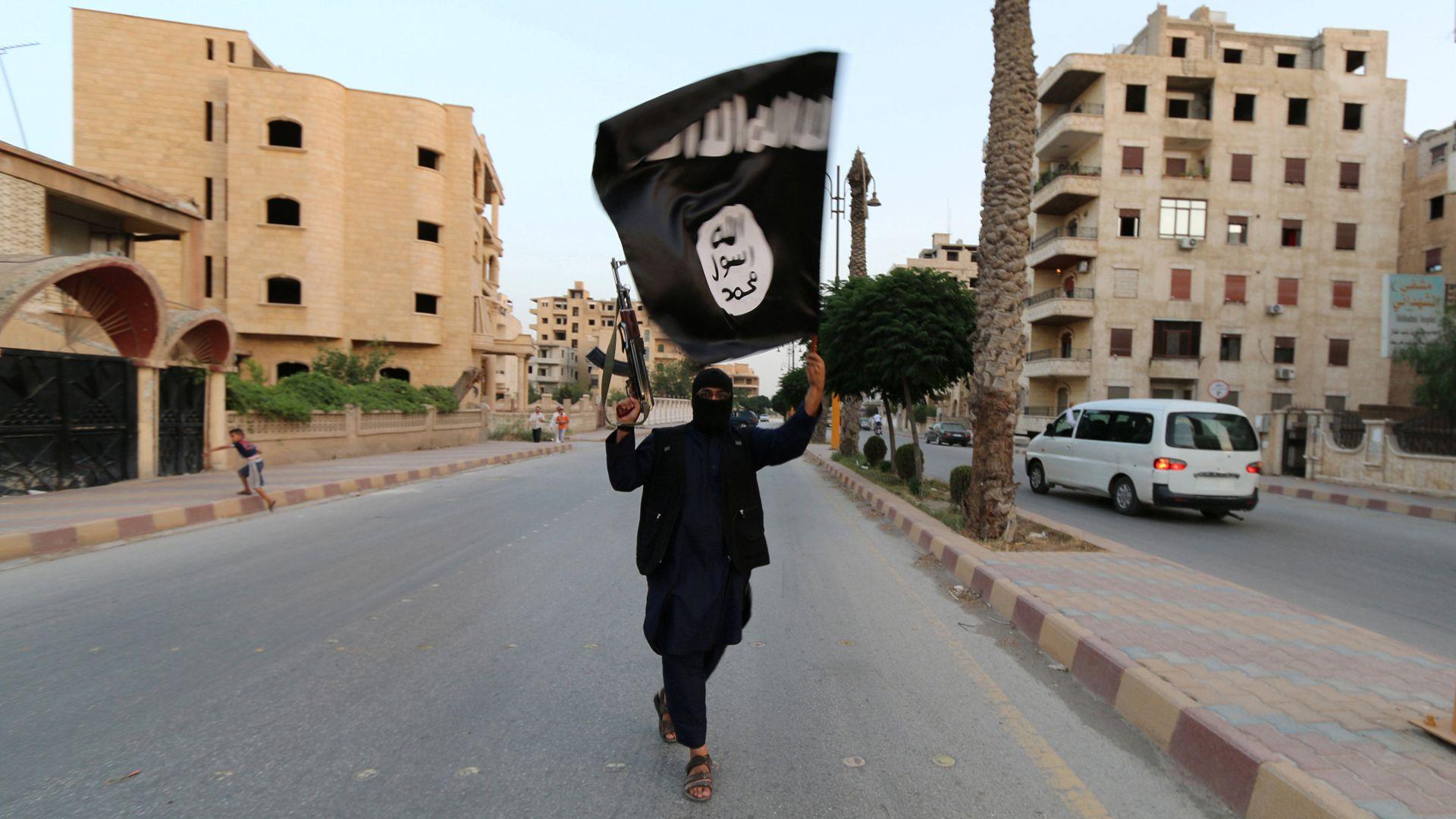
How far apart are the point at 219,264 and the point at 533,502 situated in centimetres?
2964

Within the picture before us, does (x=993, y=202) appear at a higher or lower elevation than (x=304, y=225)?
lower

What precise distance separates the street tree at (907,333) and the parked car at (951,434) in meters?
24.9

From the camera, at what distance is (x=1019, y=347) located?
8867 millimetres

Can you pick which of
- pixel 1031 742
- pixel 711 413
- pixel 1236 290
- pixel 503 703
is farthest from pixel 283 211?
pixel 1236 290

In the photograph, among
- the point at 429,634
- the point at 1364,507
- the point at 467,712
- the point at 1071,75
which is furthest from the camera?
the point at 1071,75

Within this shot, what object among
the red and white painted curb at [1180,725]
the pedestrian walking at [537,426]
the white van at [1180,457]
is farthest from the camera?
the pedestrian walking at [537,426]

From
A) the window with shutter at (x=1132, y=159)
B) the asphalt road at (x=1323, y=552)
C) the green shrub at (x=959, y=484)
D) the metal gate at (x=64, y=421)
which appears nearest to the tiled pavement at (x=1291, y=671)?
the asphalt road at (x=1323, y=552)

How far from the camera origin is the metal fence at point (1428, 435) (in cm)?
1662

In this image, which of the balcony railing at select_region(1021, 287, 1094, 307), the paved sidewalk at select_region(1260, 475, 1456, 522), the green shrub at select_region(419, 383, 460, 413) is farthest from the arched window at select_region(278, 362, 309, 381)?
the paved sidewalk at select_region(1260, 475, 1456, 522)

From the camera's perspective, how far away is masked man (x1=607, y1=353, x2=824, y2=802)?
3041 millimetres

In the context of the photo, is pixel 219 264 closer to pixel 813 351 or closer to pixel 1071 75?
pixel 813 351

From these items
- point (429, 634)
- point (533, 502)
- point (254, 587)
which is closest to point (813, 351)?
point (429, 634)

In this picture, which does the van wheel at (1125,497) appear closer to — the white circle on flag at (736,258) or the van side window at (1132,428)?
the van side window at (1132,428)

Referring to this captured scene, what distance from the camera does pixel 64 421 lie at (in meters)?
12.4
